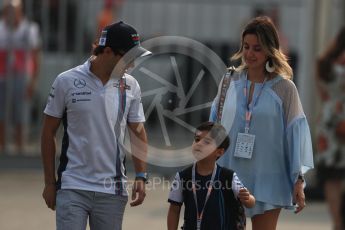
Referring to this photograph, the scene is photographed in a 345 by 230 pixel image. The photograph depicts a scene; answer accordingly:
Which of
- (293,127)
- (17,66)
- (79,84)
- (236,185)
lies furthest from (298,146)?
(17,66)

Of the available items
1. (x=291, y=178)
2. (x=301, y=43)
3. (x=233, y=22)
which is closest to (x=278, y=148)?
(x=291, y=178)

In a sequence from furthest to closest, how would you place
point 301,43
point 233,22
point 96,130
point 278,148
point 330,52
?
1. point 233,22
2. point 301,43
3. point 330,52
4. point 278,148
5. point 96,130

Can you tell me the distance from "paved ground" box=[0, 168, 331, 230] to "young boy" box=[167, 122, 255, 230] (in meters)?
3.68

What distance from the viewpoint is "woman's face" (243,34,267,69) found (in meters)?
7.05

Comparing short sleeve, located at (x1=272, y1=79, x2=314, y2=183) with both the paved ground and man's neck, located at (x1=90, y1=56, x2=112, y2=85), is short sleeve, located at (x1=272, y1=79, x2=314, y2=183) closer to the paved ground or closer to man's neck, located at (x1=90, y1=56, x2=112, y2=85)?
man's neck, located at (x1=90, y1=56, x2=112, y2=85)

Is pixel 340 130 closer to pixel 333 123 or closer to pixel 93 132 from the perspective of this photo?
pixel 333 123

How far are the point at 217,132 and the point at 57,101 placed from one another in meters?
0.93

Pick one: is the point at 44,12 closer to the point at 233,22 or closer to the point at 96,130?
the point at 233,22

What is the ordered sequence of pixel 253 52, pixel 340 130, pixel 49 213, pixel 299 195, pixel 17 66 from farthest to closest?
pixel 17 66 → pixel 49 213 → pixel 340 130 → pixel 253 52 → pixel 299 195

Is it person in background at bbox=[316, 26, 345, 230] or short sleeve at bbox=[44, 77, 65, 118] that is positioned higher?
short sleeve at bbox=[44, 77, 65, 118]

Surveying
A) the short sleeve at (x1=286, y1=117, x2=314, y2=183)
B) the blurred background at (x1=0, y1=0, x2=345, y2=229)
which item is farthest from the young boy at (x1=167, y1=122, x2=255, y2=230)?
the blurred background at (x1=0, y1=0, x2=345, y2=229)

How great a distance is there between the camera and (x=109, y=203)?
6594 mm

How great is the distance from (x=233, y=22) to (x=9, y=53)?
8.39 ft

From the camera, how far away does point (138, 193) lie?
6.73m
